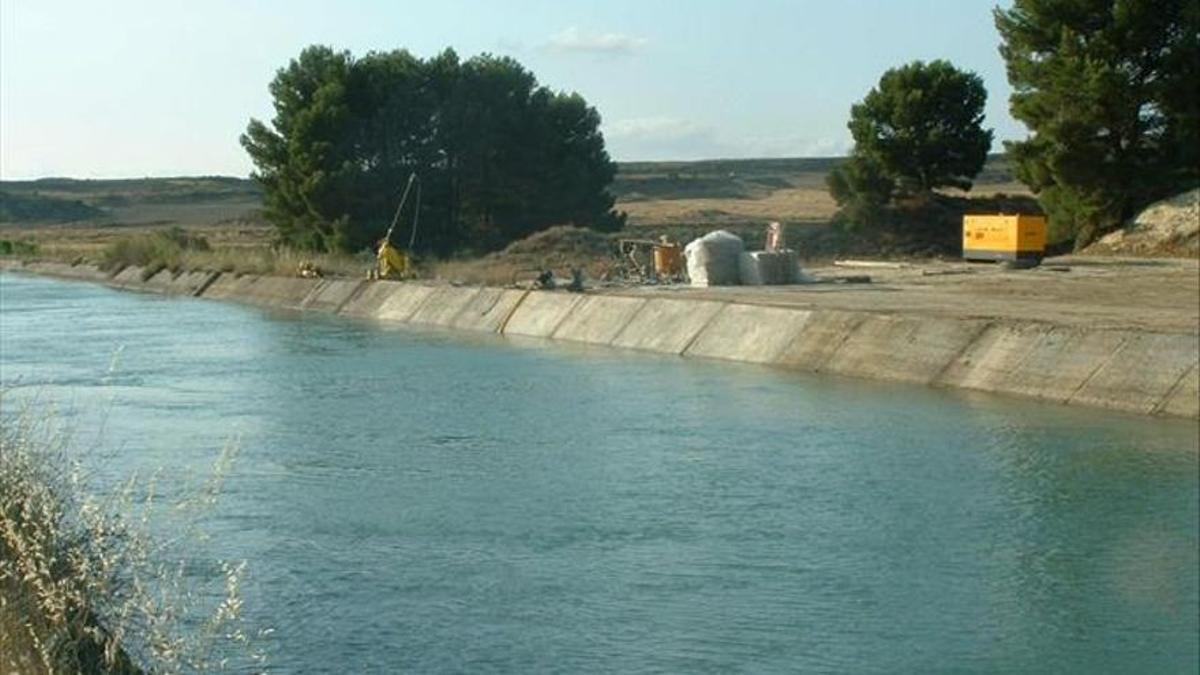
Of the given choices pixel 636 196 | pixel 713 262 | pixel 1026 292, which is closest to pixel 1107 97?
pixel 713 262

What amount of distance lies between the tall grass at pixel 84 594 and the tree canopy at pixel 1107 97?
3480 centimetres

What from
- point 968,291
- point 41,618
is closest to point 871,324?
point 968,291

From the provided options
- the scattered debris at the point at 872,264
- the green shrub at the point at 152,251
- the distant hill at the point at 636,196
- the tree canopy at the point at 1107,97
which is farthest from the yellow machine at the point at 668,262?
the distant hill at the point at 636,196

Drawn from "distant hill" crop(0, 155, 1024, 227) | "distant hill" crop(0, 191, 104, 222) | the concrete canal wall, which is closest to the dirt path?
the concrete canal wall

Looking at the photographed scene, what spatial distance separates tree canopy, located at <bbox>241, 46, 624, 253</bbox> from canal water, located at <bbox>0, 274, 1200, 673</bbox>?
96.3ft

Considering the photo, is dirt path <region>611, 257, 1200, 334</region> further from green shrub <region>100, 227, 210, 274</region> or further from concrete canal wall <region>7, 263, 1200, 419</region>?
green shrub <region>100, 227, 210, 274</region>

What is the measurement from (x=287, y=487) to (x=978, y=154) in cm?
3581

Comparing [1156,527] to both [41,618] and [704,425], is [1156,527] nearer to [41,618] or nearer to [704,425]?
[704,425]

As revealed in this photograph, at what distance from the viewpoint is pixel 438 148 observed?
2405 inches

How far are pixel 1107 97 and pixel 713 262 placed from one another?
10495mm

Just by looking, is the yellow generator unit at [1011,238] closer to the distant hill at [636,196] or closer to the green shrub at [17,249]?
the distant hill at [636,196]

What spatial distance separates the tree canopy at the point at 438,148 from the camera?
191 feet

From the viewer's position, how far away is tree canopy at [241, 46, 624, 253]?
2292 inches

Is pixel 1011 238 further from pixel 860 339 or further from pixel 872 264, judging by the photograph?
pixel 860 339
